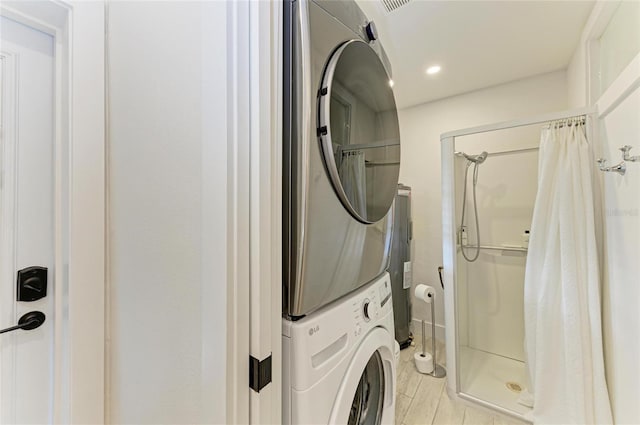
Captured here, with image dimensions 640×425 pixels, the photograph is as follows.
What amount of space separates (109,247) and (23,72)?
62 centimetres

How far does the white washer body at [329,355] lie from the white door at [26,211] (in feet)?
2.92

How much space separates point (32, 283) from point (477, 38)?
2482 millimetres

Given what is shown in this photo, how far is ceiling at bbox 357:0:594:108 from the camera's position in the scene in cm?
136

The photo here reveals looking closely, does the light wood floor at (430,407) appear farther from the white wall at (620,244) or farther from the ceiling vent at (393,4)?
the ceiling vent at (393,4)

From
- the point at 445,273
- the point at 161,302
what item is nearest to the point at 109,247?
the point at 161,302

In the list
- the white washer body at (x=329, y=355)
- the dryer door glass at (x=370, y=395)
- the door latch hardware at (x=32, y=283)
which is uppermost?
the door latch hardware at (x=32, y=283)

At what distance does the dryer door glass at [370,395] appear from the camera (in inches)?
37.4

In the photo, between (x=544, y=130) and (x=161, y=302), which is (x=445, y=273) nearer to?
(x=544, y=130)

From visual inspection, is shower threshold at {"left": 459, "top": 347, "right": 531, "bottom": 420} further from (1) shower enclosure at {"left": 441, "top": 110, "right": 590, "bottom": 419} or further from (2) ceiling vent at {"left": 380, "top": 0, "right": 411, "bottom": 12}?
(2) ceiling vent at {"left": 380, "top": 0, "right": 411, "bottom": 12}

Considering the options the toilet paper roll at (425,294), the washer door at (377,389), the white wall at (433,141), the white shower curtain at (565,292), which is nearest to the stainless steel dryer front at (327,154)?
the washer door at (377,389)

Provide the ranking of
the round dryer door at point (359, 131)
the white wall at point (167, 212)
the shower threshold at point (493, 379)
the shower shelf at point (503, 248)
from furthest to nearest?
1. the shower shelf at point (503, 248)
2. the shower threshold at point (493, 379)
3. the round dryer door at point (359, 131)
4. the white wall at point (167, 212)

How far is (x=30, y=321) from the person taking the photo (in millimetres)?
816

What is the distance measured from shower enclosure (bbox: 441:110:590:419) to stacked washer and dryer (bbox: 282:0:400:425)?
3.69ft

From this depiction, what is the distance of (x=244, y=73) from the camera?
485 millimetres
